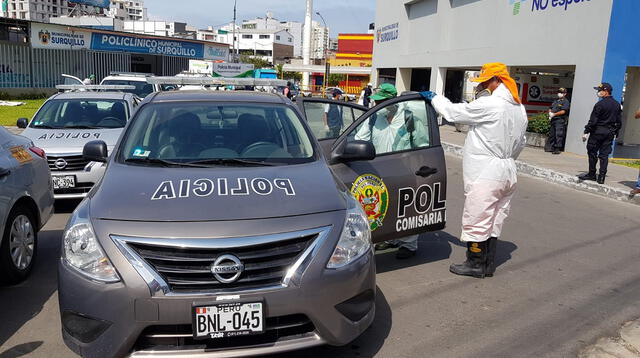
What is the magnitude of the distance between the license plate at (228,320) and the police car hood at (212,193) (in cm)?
48

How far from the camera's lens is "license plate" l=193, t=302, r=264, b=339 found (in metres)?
2.82

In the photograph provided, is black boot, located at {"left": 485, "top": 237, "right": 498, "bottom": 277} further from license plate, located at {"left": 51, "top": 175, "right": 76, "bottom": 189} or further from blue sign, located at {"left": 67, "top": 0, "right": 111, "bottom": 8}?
blue sign, located at {"left": 67, "top": 0, "right": 111, "bottom": 8}

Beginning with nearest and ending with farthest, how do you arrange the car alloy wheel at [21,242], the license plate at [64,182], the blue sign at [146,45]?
the car alloy wheel at [21,242]
the license plate at [64,182]
the blue sign at [146,45]

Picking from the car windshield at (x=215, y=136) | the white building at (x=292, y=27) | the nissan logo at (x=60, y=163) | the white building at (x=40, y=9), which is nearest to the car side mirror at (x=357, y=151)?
the car windshield at (x=215, y=136)

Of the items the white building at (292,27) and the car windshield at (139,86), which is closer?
the car windshield at (139,86)

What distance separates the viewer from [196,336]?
2822mm

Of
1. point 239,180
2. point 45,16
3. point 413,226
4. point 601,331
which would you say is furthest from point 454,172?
point 45,16

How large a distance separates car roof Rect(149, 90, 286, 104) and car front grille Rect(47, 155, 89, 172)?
298 cm

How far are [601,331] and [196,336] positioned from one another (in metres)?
3.04

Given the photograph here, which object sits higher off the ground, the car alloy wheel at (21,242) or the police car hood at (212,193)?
the police car hood at (212,193)

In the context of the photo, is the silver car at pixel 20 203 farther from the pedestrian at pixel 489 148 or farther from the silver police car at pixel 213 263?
the pedestrian at pixel 489 148

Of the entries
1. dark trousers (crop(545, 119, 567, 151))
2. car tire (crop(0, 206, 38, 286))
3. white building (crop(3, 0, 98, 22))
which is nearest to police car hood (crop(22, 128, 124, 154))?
car tire (crop(0, 206, 38, 286))

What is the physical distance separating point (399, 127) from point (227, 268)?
3017 millimetres

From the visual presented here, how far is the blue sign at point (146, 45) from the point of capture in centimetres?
3744
